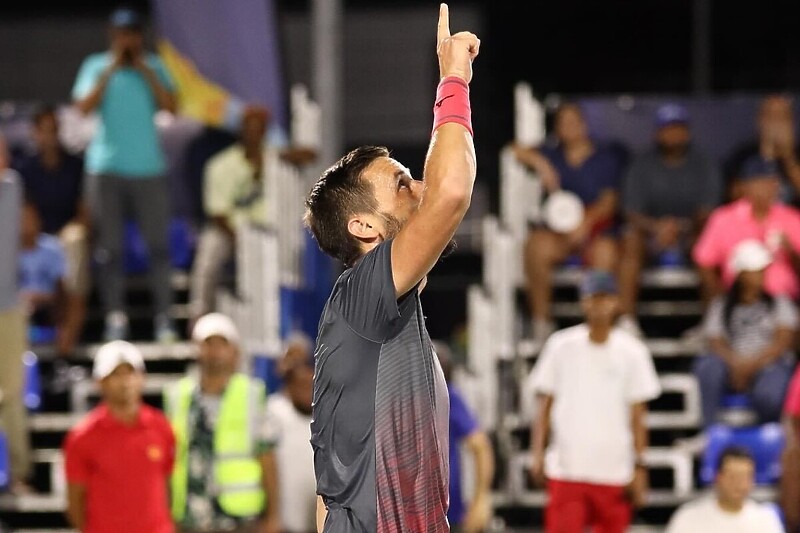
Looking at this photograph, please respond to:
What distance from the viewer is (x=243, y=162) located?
10727mm

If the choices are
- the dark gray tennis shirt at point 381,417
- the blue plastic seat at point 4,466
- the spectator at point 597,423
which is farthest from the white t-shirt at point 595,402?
the dark gray tennis shirt at point 381,417

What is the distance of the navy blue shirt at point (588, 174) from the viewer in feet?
36.0

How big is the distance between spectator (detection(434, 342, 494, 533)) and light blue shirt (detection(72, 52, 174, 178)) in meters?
2.76

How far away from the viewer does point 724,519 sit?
8.34m

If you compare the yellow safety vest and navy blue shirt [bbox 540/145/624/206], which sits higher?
navy blue shirt [bbox 540/145/624/206]

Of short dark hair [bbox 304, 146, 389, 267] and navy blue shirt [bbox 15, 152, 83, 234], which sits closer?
short dark hair [bbox 304, 146, 389, 267]

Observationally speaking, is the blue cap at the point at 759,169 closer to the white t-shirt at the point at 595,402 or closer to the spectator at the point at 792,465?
the spectator at the point at 792,465

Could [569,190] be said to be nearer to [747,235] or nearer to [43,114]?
[747,235]

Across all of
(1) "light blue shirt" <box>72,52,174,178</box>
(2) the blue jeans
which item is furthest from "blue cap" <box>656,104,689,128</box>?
(1) "light blue shirt" <box>72,52,174,178</box>

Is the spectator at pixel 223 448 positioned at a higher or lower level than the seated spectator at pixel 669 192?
lower

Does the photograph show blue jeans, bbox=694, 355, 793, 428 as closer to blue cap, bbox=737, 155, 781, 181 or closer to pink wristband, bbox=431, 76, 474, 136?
blue cap, bbox=737, 155, 781, 181

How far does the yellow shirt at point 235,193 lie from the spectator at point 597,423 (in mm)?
2895

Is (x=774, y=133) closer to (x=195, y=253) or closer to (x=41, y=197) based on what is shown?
(x=195, y=253)

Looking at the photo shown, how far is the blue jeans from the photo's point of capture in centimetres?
934
